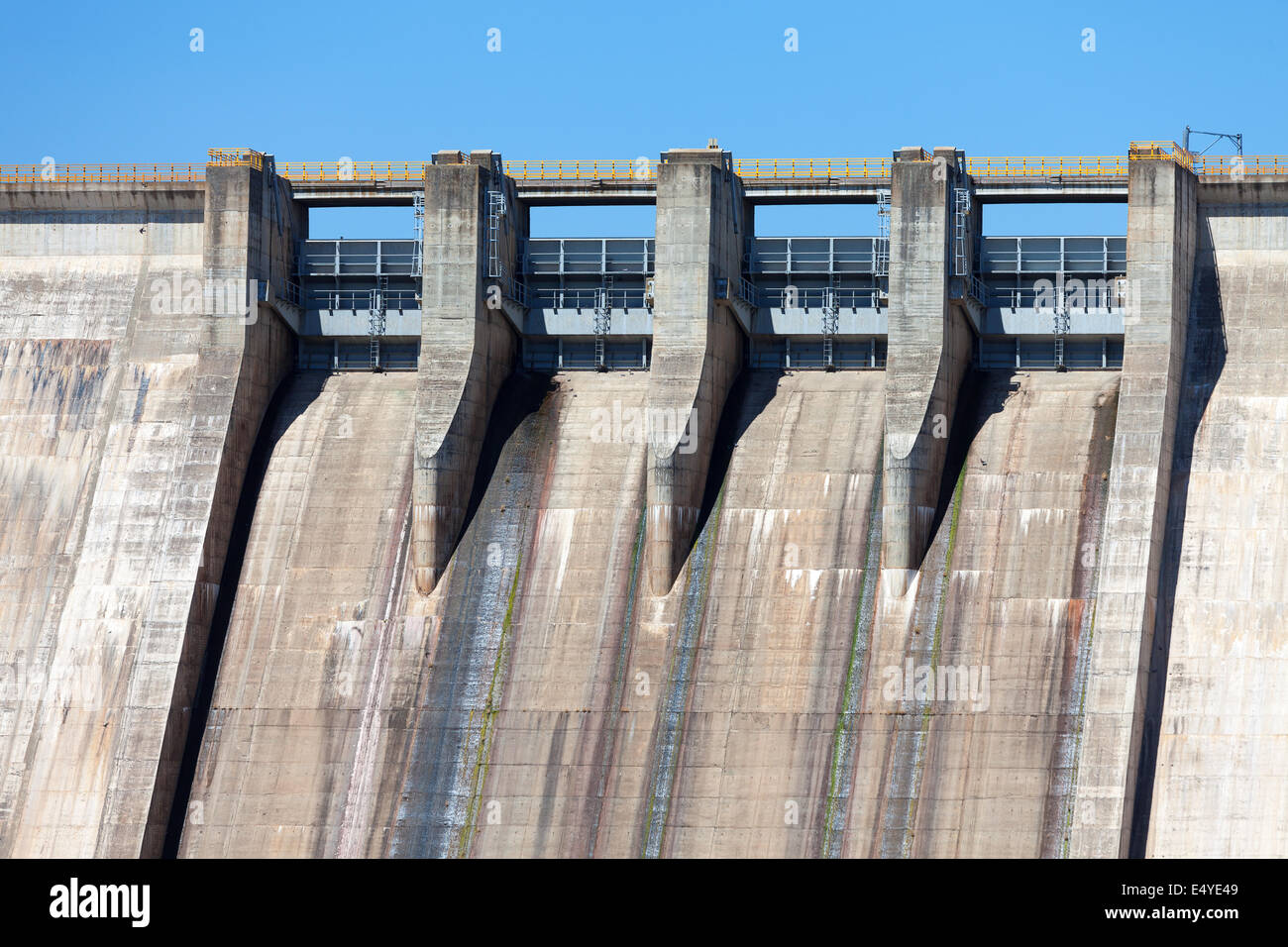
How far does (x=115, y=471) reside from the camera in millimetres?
56969

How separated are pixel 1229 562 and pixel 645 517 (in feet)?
52.0

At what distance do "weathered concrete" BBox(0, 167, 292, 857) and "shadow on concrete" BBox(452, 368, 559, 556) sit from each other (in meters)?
7.08

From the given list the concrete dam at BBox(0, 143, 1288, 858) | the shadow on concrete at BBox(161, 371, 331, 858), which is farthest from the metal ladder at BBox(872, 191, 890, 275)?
the shadow on concrete at BBox(161, 371, 331, 858)

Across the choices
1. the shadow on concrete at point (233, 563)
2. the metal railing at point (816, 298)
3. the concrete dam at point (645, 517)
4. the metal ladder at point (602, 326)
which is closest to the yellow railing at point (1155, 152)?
the concrete dam at point (645, 517)

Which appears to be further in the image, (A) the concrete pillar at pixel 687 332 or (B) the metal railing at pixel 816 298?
(B) the metal railing at pixel 816 298

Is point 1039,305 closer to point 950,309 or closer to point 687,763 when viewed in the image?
point 950,309

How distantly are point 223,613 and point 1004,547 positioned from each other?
22.2 meters

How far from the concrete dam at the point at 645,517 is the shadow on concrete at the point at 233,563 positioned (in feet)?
0.37

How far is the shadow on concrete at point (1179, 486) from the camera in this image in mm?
47312

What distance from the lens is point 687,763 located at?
50.0 m

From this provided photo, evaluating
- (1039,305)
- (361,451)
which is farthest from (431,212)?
(1039,305)

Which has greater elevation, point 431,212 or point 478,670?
point 431,212

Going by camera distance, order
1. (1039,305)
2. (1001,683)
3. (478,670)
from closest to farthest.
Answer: (1001,683) → (478,670) → (1039,305)

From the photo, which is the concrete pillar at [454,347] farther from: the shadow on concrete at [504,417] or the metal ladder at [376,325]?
the metal ladder at [376,325]
